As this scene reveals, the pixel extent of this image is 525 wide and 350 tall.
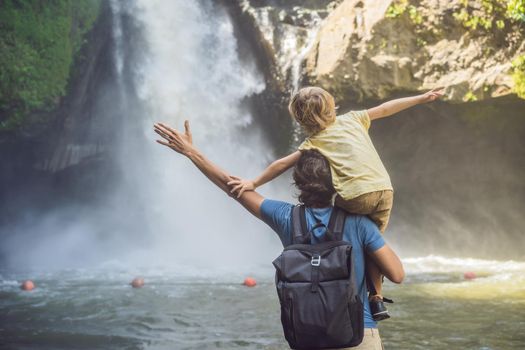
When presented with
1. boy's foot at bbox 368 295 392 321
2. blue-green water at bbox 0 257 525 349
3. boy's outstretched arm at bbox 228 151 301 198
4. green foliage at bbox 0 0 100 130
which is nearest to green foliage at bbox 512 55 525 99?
blue-green water at bbox 0 257 525 349

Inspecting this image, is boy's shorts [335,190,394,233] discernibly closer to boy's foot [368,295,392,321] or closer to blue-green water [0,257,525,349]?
boy's foot [368,295,392,321]

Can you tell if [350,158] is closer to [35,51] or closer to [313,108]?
[313,108]

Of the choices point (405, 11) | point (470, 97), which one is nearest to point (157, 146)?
point (405, 11)

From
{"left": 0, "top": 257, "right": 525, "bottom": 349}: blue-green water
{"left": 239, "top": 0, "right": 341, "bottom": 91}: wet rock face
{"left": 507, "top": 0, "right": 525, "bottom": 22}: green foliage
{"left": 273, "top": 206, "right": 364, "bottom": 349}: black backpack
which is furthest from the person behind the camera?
{"left": 239, "top": 0, "right": 341, "bottom": 91}: wet rock face

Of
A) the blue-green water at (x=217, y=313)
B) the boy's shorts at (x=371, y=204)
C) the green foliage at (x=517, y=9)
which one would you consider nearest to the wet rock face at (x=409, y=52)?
the green foliage at (x=517, y=9)

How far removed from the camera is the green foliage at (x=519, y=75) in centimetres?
926

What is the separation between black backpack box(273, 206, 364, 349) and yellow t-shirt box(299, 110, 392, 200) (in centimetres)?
22

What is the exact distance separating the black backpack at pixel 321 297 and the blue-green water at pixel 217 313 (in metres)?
3.33

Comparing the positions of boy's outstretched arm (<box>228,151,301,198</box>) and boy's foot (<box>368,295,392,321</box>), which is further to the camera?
boy's outstretched arm (<box>228,151,301,198</box>)

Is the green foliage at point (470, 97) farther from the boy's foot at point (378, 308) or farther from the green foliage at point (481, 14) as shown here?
the boy's foot at point (378, 308)

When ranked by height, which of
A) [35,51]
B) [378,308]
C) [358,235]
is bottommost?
[378,308]

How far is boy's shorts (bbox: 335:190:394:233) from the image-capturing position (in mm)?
2226

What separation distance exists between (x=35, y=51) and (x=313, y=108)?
12.1 metres

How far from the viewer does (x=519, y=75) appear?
9297 millimetres
